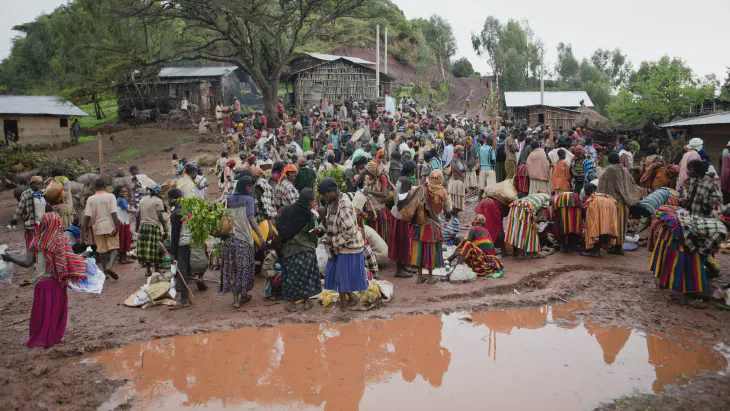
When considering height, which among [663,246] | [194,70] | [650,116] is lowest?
[663,246]

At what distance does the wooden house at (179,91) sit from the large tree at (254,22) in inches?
164

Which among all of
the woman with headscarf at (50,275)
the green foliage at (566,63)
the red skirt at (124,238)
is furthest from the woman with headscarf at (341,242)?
the green foliage at (566,63)

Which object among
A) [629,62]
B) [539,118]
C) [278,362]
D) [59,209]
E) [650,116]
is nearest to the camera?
[278,362]

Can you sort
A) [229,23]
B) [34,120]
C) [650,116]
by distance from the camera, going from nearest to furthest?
1. [650,116]
2. [229,23]
3. [34,120]

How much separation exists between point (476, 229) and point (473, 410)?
154 inches

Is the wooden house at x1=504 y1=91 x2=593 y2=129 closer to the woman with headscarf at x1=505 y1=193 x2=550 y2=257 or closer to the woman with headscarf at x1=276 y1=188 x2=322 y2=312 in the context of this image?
the woman with headscarf at x1=505 y1=193 x2=550 y2=257

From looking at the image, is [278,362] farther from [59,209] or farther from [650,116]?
[650,116]

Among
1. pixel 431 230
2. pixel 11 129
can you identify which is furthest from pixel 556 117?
pixel 11 129

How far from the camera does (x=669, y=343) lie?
569cm

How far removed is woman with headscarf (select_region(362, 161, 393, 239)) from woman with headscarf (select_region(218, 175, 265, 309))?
2.15 metres

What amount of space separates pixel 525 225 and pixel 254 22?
18328 millimetres

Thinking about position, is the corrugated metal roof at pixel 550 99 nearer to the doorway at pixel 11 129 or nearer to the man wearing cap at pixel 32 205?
the doorway at pixel 11 129

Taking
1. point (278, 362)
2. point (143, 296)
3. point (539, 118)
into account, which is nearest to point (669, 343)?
point (278, 362)

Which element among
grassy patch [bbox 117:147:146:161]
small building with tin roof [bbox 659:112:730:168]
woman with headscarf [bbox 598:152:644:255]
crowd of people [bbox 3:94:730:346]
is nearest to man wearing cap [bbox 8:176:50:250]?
crowd of people [bbox 3:94:730:346]
